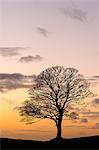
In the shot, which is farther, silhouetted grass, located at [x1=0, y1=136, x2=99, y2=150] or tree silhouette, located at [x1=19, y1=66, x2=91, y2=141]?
tree silhouette, located at [x1=19, y1=66, x2=91, y2=141]

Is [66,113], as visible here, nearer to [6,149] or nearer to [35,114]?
[35,114]

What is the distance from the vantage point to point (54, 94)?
40.9ft

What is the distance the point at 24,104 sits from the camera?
40.0 ft

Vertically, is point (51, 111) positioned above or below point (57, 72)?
below

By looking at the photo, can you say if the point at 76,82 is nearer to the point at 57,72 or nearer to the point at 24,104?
the point at 57,72

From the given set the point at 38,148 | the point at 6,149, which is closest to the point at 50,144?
the point at 38,148

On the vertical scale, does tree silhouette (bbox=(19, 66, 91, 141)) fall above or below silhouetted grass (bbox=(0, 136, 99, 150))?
above

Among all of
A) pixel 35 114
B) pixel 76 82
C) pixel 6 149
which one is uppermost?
pixel 76 82

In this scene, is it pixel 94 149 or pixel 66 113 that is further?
pixel 66 113

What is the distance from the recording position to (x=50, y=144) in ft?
38.7

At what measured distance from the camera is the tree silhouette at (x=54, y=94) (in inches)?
481

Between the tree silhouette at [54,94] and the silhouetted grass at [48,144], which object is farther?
the tree silhouette at [54,94]

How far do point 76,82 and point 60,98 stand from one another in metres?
0.63

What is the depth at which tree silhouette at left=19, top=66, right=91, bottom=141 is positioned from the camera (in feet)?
40.1
